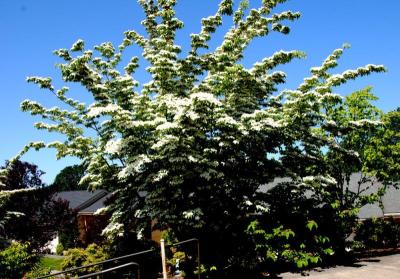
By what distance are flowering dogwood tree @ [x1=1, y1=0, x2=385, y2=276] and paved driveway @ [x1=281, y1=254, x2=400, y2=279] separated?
9.05 feet

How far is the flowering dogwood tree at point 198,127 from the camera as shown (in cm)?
1290

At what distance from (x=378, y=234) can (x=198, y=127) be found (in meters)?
15.5

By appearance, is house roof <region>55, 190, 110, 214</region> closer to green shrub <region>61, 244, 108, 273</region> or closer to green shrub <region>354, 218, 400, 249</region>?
green shrub <region>61, 244, 108, 273</region>

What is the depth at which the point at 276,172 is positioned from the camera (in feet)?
48.0

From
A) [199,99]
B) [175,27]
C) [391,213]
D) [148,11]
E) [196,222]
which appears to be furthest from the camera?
[391,213]

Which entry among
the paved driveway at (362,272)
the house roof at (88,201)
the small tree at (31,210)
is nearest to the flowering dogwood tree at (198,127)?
the paved driveway at (362,272)

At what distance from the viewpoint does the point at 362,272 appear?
13.2 metres

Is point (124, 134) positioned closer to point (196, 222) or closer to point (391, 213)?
point (196, 222)

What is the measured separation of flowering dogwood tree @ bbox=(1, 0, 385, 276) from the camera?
12898mm

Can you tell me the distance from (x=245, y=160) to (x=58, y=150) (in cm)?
732

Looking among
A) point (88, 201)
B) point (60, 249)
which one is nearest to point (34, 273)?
point (60, 249)

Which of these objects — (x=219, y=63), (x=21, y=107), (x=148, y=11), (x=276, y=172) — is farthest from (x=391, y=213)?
(x=21, y=107)

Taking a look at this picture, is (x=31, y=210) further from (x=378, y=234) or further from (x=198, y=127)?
(x=378, y=234)

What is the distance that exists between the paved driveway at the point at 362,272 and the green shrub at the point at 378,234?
7.68 metres
